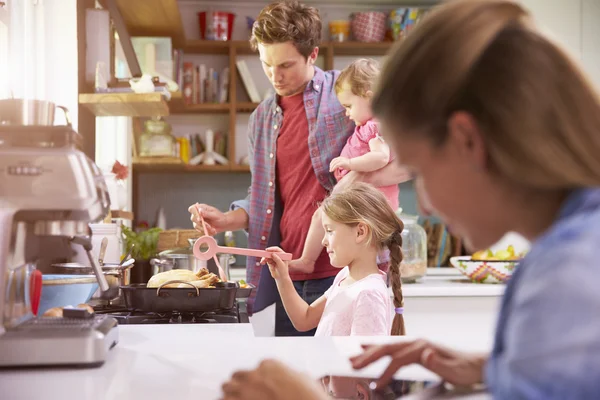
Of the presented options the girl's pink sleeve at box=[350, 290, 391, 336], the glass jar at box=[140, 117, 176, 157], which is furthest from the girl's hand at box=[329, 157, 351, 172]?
the glass jar at box=[140, 117, 176, 157]

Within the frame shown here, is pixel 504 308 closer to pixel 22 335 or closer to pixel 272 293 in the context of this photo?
pixel 22 335

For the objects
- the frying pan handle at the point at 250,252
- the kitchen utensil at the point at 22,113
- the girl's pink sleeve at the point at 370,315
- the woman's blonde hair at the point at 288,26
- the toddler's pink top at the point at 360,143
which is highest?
the woman's blonde hair at the point at 288,26

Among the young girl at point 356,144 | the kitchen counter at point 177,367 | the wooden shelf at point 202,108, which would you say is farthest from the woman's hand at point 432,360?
the wooden shelf at point 202,108

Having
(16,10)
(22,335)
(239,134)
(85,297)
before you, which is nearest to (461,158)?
(22,335)

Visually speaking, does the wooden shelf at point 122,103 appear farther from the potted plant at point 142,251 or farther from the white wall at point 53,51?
the potted plant at point 142,251

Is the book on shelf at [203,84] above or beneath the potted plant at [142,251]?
above

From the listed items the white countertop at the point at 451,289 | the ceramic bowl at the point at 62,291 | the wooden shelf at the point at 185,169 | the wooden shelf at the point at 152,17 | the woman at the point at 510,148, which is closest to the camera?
the woman at the point at 510,148

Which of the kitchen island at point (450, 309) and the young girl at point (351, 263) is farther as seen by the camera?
the kitchen island at point (450, 309)

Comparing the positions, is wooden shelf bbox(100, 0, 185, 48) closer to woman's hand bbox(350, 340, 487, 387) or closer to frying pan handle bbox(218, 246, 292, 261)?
frying pan handle bbox(218, 246, 292, 261)

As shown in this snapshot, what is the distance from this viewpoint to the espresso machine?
1006 millimetres

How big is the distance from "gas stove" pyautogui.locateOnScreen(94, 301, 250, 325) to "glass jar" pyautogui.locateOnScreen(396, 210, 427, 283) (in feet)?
4.46

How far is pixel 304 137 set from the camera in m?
2.38

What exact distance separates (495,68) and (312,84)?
1811mm

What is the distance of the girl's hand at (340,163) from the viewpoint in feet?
7.17
